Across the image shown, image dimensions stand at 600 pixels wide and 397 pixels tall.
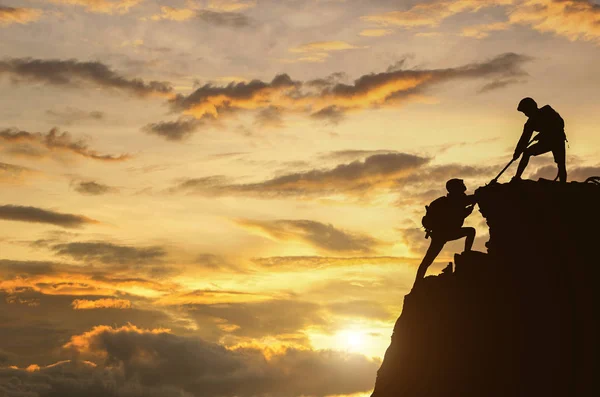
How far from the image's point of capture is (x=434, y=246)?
35.8 m

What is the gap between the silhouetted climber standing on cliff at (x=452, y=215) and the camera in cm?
3472

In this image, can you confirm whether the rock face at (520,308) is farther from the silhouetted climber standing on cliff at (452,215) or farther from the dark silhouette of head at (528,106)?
the dark silhouette of head at (528,106)

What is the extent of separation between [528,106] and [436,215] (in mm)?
5988

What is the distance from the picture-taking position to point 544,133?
32188 millimetres

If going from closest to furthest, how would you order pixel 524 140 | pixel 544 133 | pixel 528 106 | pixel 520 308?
pixel 520 308, pixel 528 106, pixel 544 133, pixel 524 140

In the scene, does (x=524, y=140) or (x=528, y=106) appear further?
(x=524, y=140)

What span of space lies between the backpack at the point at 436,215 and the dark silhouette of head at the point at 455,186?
20.2 inches

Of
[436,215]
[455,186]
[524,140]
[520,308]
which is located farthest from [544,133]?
[520,308]

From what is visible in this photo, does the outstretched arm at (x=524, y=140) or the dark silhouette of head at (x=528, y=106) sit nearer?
the dark silhouette of head at (x=528, y=106)

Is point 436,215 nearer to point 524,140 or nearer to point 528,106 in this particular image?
point 524,140

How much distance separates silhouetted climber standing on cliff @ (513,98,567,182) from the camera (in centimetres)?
3203

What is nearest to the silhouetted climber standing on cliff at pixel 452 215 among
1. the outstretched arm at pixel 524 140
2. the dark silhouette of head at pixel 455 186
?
the dark silhouette of head at pixel 455 186

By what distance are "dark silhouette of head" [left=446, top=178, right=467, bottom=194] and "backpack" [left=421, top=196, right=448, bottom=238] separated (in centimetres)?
51

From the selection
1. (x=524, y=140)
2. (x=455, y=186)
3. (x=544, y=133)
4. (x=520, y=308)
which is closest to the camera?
(x=520, y=308)
